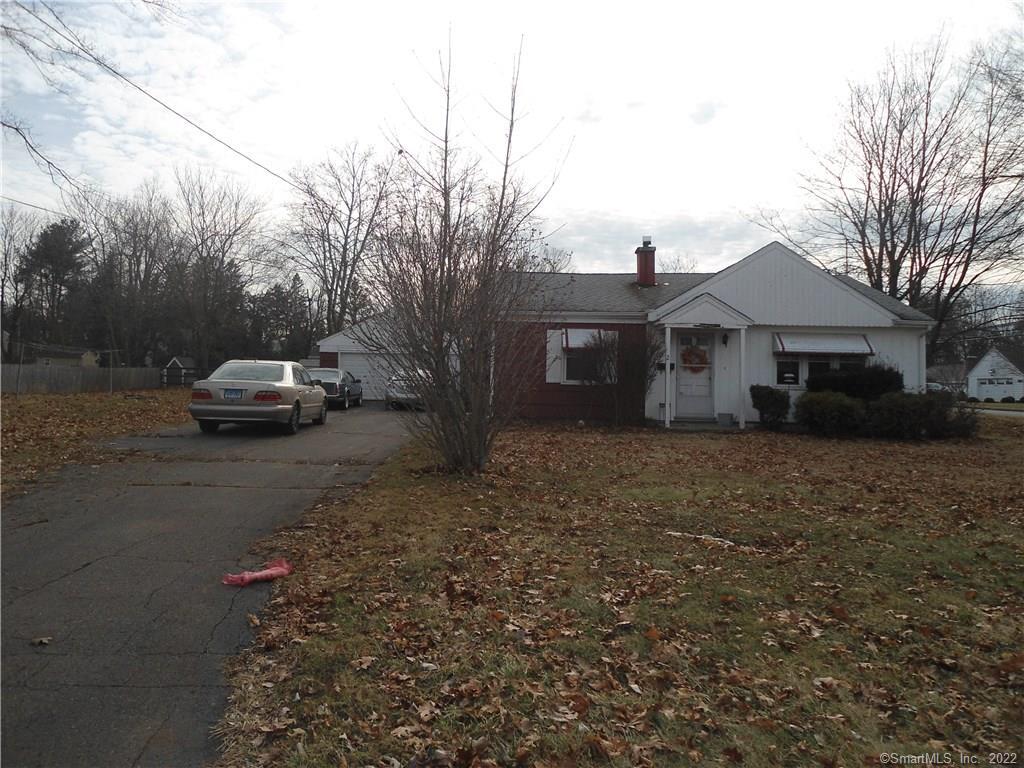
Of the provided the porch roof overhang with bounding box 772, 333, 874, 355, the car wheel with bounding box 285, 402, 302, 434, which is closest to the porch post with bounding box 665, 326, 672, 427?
the porch roof overhang with bounding box 772, 333, 874, 355

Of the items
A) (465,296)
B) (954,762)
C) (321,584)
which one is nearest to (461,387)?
(465,296)

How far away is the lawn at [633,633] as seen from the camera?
3160 mm

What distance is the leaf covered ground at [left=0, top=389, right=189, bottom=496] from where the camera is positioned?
9078 millimetres

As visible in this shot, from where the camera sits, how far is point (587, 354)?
17688 millimetres

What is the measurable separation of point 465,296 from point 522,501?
8.37ft

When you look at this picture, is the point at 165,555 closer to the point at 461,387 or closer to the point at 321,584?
the point at 321,584

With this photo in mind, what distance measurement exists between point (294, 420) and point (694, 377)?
10543mm

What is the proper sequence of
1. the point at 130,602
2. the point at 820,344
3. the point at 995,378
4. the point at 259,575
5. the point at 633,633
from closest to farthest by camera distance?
the point at 633,633 < the point at 130,602 < the point at 259,575 < the point at 820,344 < the point at 995,378

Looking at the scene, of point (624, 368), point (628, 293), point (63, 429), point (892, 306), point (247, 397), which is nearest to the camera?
point (247, 397)

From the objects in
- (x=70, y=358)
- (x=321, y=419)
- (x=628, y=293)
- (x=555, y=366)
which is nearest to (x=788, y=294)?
(x=628, y=293)

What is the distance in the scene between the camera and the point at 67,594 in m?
4.67

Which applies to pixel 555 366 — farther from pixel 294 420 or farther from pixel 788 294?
pixel 294 420

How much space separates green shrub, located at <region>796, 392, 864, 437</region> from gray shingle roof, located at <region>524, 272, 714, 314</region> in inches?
177

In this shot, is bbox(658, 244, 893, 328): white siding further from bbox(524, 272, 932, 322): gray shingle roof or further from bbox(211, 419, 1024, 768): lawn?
bbox(211, 419, 1024, 768): lawn
